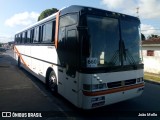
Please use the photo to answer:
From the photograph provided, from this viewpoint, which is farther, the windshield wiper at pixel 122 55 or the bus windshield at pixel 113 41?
the windshield wiper at pixel 122 55

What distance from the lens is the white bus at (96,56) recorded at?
20.1 ft

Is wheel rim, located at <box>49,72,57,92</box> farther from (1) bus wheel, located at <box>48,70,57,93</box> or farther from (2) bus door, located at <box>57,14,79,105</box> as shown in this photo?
(2) bus door, located at <box>57,14,79,105</box>

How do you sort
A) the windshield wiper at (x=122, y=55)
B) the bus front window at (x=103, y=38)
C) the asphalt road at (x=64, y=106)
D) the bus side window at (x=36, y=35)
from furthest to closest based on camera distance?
the bus side window at (x=36, y=35) < the asphalt road at (x=64, y=106) < the windshield wiper at (x=122, y=55) < the bus front window at (x=103, y=38)

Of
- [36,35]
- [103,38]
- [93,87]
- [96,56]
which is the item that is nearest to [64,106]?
[93,87]

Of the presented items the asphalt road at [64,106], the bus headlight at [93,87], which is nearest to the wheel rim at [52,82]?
the asphalt road at [64,106]

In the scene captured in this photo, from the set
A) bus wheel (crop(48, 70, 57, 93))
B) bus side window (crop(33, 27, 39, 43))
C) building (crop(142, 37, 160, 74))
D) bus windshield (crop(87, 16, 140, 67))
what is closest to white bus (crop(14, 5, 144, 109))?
bus windshield (crop(87, 16, 140, 67))

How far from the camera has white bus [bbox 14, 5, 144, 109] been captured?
→ 614cm

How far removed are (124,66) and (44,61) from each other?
175 inches

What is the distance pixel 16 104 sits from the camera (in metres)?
7.80

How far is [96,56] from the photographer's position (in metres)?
6.22

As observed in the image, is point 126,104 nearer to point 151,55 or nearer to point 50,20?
point 50,20

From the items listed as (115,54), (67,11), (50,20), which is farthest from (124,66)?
(50,20)

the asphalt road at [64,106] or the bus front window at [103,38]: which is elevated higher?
the bus front window at [103,38]

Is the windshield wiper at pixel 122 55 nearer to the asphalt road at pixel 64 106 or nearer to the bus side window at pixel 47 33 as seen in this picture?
the asphalt road at pixel 64 106
